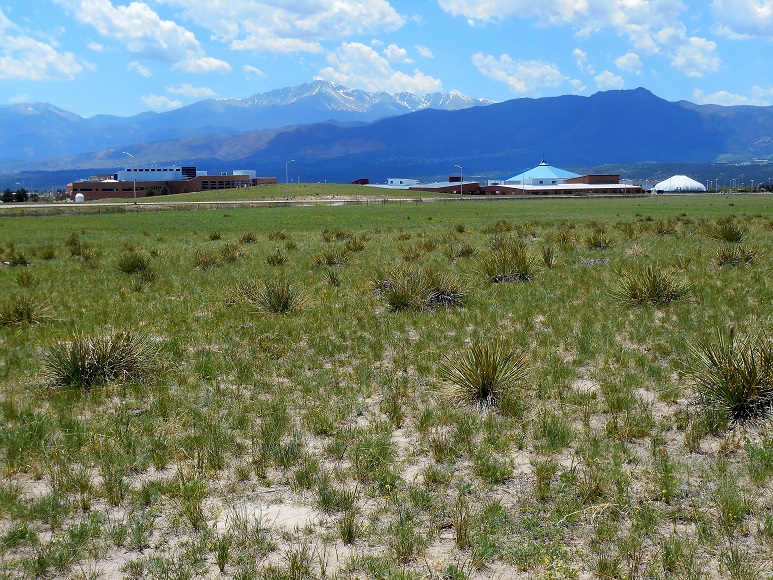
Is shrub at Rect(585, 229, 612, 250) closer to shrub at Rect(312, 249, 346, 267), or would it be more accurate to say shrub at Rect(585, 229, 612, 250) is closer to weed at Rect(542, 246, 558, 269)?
weed at Rect(542, 246, 558, 269)

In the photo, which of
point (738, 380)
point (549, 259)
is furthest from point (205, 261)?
point (738, 380)

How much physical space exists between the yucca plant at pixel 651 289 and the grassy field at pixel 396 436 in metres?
0.07

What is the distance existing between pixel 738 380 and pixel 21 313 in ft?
41.2

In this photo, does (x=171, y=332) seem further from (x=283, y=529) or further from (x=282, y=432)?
(x=283, y=529)

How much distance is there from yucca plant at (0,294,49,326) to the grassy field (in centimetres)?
5

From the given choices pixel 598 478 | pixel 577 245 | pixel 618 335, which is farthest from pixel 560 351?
pixel 577 245

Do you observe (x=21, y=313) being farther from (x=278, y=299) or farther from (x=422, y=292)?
(x=422, y=292)

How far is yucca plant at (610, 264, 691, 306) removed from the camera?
13.9 meters

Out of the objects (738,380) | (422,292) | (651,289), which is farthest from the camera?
(422,292)

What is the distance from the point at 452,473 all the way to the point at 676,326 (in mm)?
7058

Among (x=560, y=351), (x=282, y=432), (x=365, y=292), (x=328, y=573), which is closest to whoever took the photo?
(x=328, y=573)

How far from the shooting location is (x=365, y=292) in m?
16.3

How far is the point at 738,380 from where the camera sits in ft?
25.0

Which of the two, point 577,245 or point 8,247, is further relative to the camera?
point 8,247
